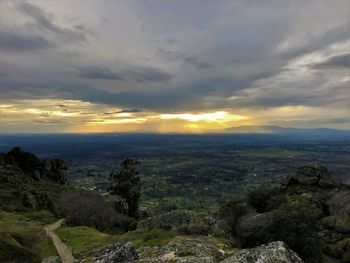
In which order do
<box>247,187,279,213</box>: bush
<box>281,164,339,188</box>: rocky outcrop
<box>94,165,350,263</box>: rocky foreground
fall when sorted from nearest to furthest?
Answer: <box>94,165,350,263</box>: rocky foreground → <box>247,187,279,213</box>: bush → <box>281,164,339,188</box>: rocky outcrop

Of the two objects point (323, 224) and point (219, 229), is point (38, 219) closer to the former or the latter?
point (219, 229)

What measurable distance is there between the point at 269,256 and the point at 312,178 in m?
55.2

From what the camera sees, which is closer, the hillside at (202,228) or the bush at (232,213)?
the hillside at (202,228)

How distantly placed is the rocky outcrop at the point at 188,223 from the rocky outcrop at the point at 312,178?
3293cm

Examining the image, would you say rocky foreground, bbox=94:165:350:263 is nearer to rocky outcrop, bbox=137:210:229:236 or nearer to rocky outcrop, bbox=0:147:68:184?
rocky outcrop, bbox=137:210:229:236

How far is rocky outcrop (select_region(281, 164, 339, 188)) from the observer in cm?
6791

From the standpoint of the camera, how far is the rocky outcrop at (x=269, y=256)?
59.5 feet

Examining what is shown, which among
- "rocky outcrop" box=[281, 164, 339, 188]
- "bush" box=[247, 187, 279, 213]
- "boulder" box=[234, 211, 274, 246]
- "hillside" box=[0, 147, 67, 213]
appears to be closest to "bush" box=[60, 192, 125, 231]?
"hillside" box=[0, 147, 67, 213]

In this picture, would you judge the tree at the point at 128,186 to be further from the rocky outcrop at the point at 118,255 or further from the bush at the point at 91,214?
the rocky outcrop at the point at 118,255

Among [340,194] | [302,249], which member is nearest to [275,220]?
[302,249]

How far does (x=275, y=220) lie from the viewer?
142ft

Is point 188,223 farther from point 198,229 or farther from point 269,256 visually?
point 269,256

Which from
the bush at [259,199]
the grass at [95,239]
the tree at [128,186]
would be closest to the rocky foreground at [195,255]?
the grass at [95,239]

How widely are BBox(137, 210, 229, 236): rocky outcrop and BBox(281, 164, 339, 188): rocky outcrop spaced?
32.9 m
